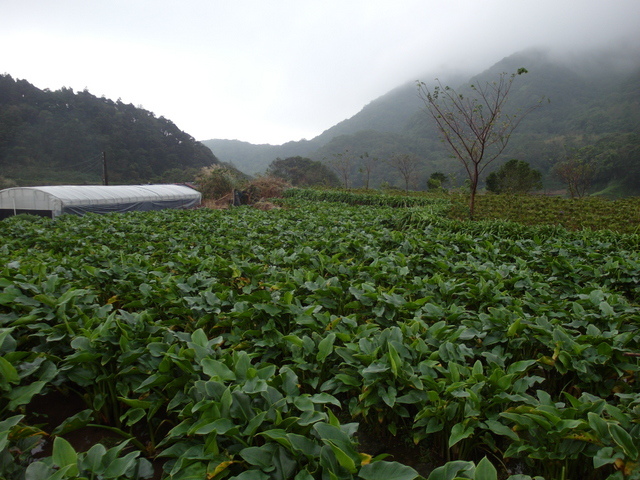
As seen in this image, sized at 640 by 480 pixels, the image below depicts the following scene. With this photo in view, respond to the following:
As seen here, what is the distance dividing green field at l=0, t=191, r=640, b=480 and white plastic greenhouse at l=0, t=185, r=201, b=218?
1479 centimetres

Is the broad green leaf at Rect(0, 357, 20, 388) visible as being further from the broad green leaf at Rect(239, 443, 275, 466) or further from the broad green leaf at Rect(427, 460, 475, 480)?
the broad green leaf at Rect(427, 460, 475, 480)

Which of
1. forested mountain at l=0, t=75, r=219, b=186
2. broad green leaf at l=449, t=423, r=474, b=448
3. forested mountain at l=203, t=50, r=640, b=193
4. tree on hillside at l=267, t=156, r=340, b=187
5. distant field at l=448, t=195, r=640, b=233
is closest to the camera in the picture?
broad green leaf at l=449, t=423, r=474, b=448

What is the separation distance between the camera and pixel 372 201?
16750 millimetres

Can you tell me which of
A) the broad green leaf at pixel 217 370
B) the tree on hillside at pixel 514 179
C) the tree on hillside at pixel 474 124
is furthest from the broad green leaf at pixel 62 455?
the tree on hillside at pixel 514 179

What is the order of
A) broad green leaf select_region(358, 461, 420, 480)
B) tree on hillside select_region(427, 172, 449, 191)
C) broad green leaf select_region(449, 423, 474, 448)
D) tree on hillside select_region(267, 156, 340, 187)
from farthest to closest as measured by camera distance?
tree on hillside select_region(267, 156, 340, 187)
tree on hillside select_region(427, 172, 449, 191)
broad green leaf select_region(449, 423, 474, 448)
broad green leaf select_region(358, 461, 420, 480)

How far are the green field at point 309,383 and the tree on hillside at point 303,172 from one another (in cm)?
4146

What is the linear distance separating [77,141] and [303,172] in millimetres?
24139

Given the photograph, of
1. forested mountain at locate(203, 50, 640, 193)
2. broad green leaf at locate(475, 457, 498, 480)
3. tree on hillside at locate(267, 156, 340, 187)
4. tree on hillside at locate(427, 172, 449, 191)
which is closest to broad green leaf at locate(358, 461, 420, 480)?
broad green leaf at locate(475, 457, 498, 480)

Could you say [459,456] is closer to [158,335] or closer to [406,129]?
[158,335]

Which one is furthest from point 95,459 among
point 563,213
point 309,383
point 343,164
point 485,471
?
point 343,164

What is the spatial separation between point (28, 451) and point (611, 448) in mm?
2205

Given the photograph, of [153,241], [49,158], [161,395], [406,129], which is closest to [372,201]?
[153,241]

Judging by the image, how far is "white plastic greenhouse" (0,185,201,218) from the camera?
14984 mm

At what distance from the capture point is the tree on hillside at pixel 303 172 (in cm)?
4438
